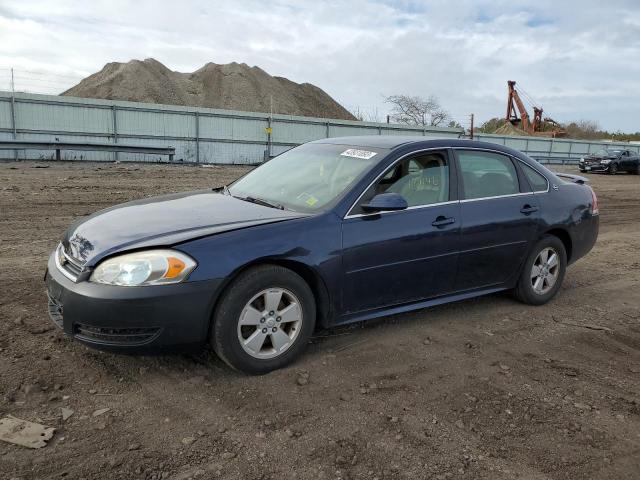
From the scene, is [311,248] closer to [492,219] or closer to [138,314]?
[138,314]

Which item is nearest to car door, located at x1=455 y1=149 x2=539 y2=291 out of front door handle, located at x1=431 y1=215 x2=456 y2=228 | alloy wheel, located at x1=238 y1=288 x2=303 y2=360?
front door handle, located at x1=431 y1=215 x2=456 y2=228

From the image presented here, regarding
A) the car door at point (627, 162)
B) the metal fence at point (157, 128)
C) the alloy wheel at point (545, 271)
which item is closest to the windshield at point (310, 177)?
the alloy wheel at point (545, 271)

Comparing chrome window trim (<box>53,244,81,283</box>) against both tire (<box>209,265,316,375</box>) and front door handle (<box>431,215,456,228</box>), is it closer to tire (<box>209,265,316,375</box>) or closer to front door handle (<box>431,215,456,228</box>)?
tire (<box>209,265,316,375</box>)

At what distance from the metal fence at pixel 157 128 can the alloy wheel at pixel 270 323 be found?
17881 mm

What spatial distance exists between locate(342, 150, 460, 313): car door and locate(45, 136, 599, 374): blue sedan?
0.04 ft

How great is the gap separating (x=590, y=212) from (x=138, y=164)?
1710cm

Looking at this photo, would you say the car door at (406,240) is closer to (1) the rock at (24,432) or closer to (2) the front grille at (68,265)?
(2) the front grille at (68,265)

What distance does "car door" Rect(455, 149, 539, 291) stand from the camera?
4734 millimetres

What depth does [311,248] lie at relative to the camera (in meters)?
3.80

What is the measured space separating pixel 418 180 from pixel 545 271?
1837 mm

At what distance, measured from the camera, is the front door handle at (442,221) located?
4.46 m

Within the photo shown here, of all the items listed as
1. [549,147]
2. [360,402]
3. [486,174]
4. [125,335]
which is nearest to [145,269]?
[125,335]

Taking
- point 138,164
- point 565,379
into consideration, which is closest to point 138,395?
point 565,379

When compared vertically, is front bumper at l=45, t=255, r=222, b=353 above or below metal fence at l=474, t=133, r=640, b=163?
below
